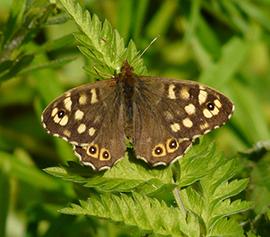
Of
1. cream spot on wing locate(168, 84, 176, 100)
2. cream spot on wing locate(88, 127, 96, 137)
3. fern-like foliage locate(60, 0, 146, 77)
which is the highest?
fern-like foliage locate(60, 0, 146, 77)

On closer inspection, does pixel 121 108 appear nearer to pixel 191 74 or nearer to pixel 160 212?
pixel 160 212

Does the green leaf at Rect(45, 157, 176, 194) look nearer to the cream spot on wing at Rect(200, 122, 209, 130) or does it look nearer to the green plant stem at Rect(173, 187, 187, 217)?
the green plant stem at Rect(173, 187, 187, 217)

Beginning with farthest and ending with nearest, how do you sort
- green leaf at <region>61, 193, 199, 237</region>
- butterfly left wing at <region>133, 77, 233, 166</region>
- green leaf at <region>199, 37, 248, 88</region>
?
green leaf at <region>199, 37, 248, 88</region> < butterfly left wing at <region>133, 77, 233, 166</region> < green leaf at <region>61, 193, 199, 237</region>

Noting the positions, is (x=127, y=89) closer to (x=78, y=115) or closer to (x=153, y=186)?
(x=78, y=115)

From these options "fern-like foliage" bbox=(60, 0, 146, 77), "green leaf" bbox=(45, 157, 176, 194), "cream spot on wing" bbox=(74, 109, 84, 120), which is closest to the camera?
"green leaf" bbox=(45, 157, 176, 194)

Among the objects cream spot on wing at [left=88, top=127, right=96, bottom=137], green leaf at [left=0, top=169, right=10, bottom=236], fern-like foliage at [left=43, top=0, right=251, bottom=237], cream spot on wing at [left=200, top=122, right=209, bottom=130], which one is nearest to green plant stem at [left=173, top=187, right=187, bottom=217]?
fern-like foliage at [left=43, top=0, right=251, bottom=237]

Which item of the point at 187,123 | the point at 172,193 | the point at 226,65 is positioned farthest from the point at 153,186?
the point at 226,65

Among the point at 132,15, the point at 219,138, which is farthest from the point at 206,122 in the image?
the point at 219,138
